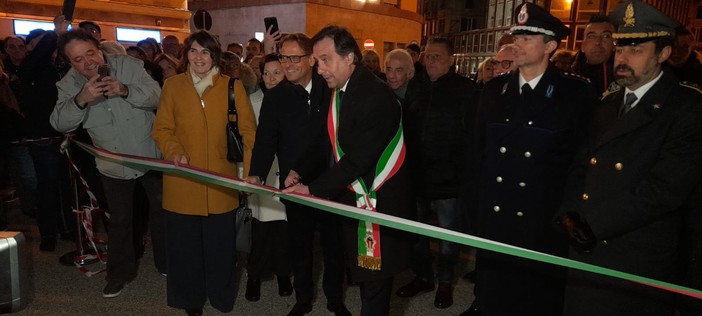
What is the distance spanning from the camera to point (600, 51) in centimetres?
440

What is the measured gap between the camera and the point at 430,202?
14.9 ft

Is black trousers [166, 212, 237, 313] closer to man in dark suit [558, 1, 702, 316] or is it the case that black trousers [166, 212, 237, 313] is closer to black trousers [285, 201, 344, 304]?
black trousers [285, 201, 344, 304]

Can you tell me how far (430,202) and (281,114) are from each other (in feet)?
5.65

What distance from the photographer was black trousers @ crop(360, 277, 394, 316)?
302cm

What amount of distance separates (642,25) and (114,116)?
11.9 ft

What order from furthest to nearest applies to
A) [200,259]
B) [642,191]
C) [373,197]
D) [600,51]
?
[600,51] → [200,259] → [373,197] → [642,191]

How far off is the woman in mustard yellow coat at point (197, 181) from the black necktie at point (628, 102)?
2480mm

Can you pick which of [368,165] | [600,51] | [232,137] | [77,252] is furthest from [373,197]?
[77,252]

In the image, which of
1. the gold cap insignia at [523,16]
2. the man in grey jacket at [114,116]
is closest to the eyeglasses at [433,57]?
the gold cap insignia at [523,16]

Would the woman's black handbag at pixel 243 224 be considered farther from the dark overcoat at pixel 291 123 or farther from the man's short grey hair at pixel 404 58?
the man's short grey hair at pixel 404 58

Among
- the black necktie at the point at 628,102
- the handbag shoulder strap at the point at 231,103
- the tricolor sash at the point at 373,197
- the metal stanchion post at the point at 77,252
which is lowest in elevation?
the metal stanchion post at the point at 77,252

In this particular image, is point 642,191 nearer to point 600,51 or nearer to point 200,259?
point 600,51

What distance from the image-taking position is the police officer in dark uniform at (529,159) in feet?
8.96

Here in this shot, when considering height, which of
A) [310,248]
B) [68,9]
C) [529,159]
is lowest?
[310,248]
